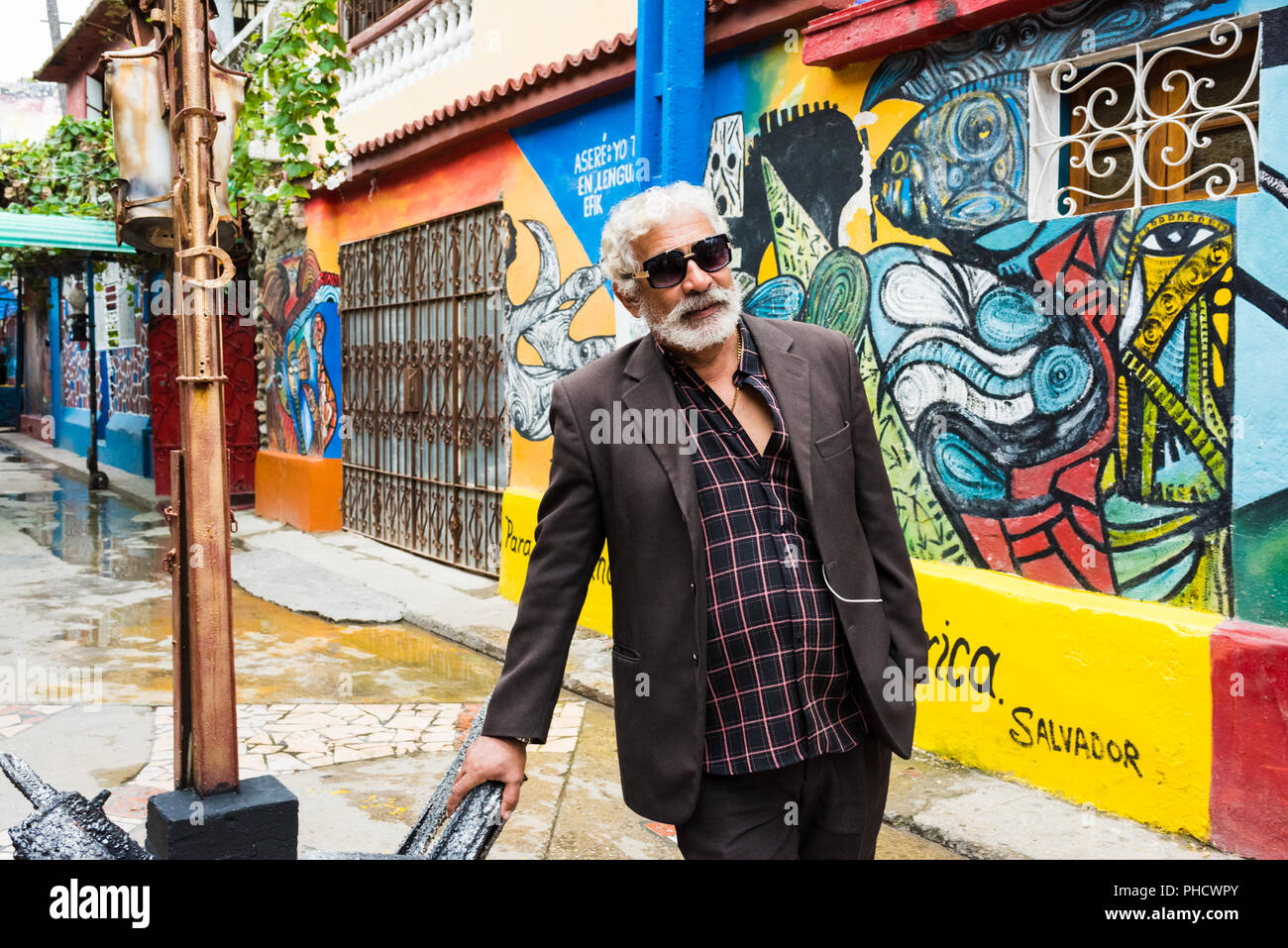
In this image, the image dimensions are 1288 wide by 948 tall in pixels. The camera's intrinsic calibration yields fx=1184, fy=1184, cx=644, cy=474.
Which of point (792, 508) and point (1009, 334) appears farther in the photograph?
point (1009, 334)

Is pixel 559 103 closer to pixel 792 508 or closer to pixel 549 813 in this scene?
pixel 549 813

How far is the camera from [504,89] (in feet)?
26.0

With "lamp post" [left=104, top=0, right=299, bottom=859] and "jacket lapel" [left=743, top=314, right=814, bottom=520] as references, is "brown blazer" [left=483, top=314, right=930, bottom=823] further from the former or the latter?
"lamp post" [left=104, top=0, right=299, bottom=859]

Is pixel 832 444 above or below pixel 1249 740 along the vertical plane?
above

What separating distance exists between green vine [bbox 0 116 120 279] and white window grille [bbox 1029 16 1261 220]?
10498 mm

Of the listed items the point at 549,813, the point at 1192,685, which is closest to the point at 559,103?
the point at 549,813

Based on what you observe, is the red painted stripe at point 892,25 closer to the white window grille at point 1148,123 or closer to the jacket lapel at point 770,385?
the white window grille at point 1148,123

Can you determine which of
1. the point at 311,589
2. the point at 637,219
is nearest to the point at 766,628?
the point at 637,219

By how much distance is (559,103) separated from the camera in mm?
7547

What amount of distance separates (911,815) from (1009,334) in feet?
6.21

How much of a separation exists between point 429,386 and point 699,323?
7.56 meters

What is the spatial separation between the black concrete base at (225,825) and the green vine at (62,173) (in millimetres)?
10562

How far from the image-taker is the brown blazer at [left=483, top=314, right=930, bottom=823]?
2.30 m

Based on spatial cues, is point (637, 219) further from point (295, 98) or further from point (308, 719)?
point (295, 98)
